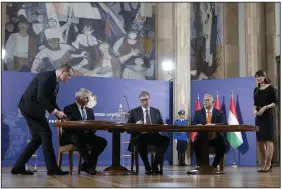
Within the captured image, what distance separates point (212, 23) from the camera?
1414 centimetres

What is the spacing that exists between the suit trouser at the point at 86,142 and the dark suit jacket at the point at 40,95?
626 millimetres

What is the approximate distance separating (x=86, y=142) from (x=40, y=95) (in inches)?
42.3

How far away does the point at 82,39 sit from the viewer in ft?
42.6

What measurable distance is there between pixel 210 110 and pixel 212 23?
7731mm

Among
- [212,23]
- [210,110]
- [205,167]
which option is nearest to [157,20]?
[212,23]

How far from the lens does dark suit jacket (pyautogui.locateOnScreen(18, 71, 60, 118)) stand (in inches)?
206

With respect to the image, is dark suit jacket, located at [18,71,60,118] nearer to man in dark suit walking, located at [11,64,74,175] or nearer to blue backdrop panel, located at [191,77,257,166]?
man in dark suit walking, located at [11,64,74,175]

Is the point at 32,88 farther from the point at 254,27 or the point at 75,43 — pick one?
the point at 254,27

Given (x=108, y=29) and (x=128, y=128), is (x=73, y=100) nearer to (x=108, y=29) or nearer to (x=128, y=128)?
(x=108, y=29)

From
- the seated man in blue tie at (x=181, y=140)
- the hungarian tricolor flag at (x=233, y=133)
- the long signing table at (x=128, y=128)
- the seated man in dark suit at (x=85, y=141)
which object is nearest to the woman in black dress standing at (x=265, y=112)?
the long signing table at (x=128, y=128)

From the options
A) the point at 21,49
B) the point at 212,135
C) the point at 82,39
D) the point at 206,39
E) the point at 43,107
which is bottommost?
the point at 212,135

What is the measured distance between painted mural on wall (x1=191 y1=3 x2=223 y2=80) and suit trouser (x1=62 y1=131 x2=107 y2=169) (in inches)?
317

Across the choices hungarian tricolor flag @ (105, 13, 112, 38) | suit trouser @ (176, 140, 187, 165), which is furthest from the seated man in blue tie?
hungarian tricolor flag @ (105, 13, 112, 38)

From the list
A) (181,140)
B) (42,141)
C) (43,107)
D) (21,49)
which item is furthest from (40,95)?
(21,49)
